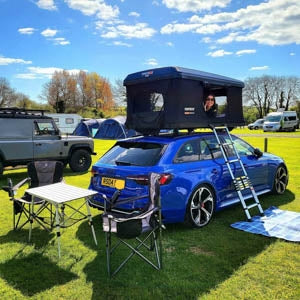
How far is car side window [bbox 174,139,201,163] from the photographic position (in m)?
4.77

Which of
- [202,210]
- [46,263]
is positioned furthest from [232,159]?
Answer: [46,263]

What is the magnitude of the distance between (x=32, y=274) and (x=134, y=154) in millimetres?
2161

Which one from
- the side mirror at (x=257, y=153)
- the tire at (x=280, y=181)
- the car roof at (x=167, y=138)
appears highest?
the car roof at (x=167, y=138)

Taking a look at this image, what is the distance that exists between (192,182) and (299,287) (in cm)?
196

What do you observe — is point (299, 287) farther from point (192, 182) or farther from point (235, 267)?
point (192, 182)

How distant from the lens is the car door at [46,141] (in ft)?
31.5

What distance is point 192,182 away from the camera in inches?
184

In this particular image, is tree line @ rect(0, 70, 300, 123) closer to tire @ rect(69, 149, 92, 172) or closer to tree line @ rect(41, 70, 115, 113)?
tree line @ rect(41, 70, 115, 113)

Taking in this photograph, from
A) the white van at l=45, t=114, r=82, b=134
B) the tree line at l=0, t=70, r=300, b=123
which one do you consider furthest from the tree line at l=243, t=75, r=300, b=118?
the white van at l=45, t=114, r=82, b=134

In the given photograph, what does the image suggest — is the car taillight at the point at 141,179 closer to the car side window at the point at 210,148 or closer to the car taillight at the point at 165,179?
the car taillight at the point at 165,179

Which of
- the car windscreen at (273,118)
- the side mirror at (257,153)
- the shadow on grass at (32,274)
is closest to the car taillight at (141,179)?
the shadow on grass at (32,274)

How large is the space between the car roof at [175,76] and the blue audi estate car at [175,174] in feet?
3.31

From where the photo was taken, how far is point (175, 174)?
449 centimetres

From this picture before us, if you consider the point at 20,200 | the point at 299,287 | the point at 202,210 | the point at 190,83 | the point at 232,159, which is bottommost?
the point at 299,287
